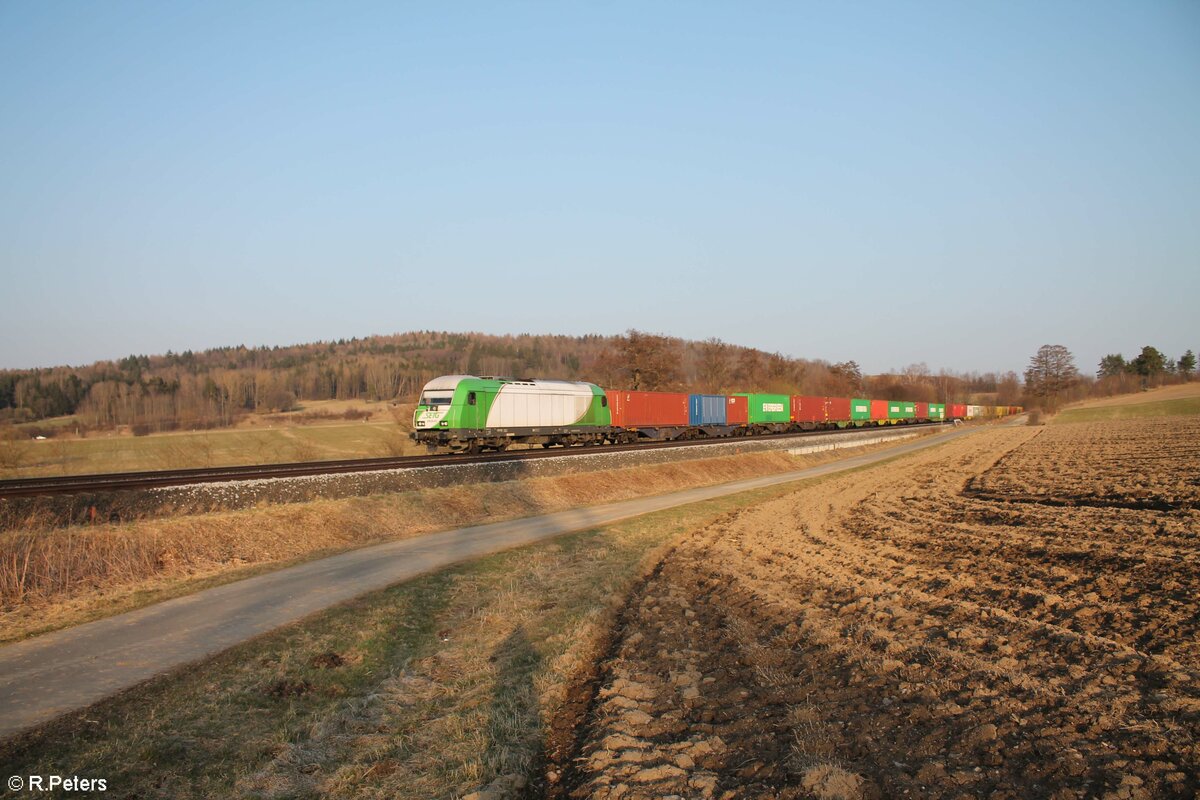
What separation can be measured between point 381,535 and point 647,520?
6971 mm

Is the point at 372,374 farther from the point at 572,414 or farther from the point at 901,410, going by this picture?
the point at 572,414

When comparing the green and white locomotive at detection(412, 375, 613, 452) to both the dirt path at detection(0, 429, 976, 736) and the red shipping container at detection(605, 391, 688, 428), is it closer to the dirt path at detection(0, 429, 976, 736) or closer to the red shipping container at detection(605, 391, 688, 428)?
the red shipping container at detection(605, 391, 688, 428)

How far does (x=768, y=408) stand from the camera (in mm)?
55906

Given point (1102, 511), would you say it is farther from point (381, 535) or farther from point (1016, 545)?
point (381, 535)

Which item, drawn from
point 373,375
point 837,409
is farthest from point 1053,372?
point 373,375

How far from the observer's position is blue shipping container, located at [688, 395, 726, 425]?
4694 centimetres

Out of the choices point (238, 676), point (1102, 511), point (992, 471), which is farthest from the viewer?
point (992, 471)

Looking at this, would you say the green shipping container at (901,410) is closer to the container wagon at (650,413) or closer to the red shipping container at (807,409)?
the red shipping container at (807,409)

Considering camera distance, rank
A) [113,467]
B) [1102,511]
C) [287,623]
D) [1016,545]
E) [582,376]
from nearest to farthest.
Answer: [287,623] → [1016,545] → [1102,511] → [113,467] → [582,376]

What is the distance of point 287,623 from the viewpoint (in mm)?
9703

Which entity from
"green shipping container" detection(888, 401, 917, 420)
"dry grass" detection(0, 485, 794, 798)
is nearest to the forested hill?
"green shipping container" detection(888, 401, 917, 420)

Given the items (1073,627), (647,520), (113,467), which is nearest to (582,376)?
(113,467)

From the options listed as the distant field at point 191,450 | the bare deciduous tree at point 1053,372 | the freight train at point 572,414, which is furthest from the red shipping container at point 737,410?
the bare deciduous tree at point 1053,372

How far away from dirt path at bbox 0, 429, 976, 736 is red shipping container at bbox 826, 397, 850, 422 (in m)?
55.1
